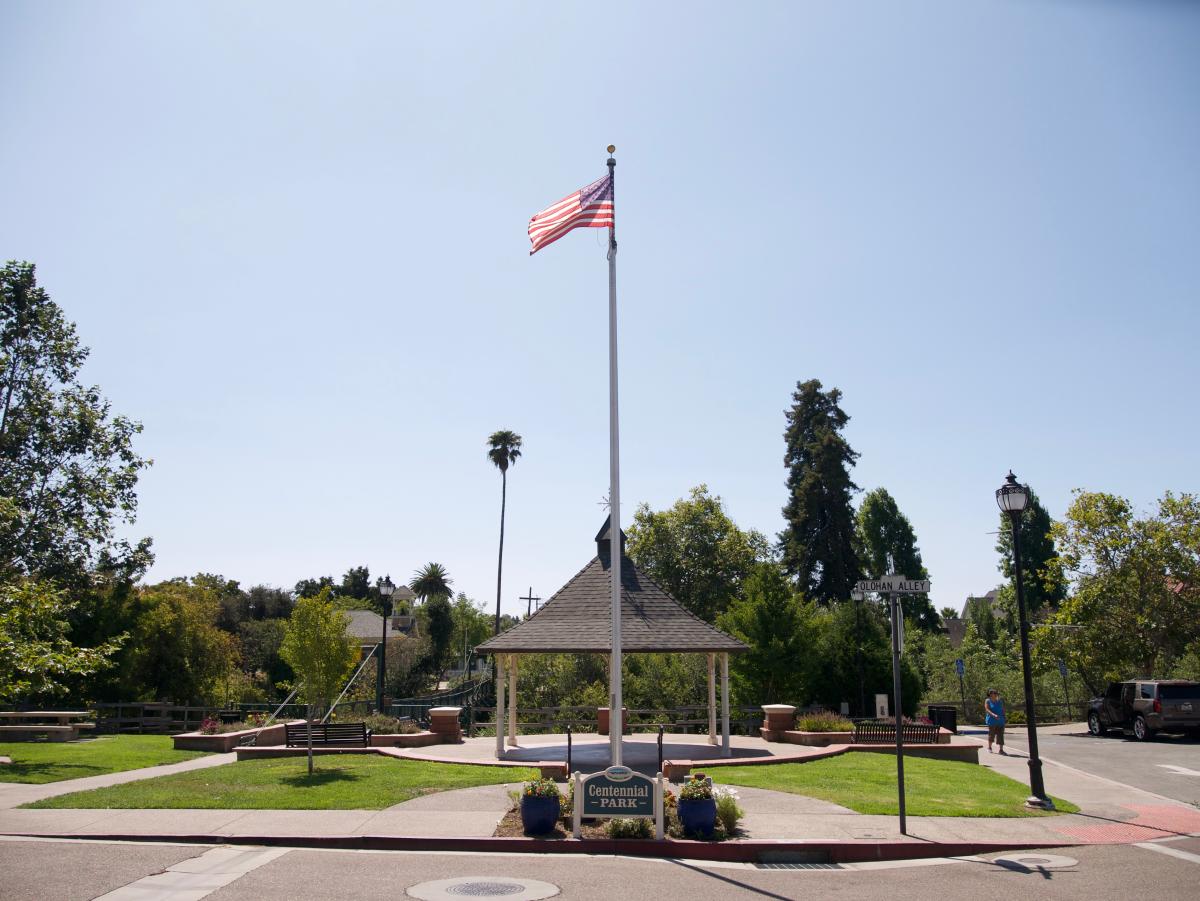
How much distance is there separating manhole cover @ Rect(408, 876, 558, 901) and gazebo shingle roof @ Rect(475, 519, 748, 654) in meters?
10.2

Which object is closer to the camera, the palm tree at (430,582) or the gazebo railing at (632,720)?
the gazebo railing at (632,720)

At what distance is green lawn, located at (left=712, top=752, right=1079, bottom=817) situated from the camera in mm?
14531

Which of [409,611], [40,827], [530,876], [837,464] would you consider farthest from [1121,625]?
[409,611]

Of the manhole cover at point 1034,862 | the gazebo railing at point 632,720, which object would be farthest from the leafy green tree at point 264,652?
the manhole cover at point 1034,862

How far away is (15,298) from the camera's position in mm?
37906

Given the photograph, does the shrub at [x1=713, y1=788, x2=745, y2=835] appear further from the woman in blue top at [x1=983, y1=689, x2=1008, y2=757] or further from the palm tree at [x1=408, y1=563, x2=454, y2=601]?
the palm tree at [x1=408, y1=563, x2=454, y2=601]

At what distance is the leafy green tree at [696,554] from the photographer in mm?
59312

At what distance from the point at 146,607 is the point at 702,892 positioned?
1416 inches

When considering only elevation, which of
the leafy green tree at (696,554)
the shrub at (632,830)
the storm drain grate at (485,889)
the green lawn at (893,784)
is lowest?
the green lawn at (893,784)

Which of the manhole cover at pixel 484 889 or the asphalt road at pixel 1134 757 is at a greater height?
the manhole cover at pixel 484 889

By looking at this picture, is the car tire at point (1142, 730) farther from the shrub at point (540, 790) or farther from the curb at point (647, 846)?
the shrub at point (540, 790)

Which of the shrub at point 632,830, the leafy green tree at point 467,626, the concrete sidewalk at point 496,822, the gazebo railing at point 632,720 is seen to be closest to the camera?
the shrub at point 632,830

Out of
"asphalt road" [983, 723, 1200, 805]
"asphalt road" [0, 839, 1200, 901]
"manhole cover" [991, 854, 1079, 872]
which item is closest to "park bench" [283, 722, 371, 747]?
"asphalt road" [0, 839, 1200, 901]

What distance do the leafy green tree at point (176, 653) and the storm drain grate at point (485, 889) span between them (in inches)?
1306
